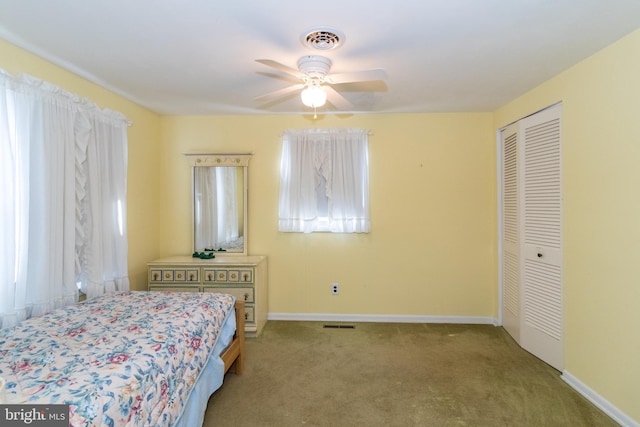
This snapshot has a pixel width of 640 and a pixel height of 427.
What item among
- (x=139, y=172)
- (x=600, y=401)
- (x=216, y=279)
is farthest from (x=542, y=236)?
(x=139, y=172)

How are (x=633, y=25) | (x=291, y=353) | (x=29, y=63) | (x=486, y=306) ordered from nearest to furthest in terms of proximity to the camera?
(x=633, y=25)
(x=29, y=63)
(x=291, y=353)
(x=486, y=306)

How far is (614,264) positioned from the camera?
2.00 meters

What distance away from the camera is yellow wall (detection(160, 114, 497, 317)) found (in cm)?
352

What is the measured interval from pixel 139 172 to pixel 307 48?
2.38 metres

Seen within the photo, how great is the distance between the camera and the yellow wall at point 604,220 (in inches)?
74.0

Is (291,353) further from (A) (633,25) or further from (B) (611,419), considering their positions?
(A) (633,25)

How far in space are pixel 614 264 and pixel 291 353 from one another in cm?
256

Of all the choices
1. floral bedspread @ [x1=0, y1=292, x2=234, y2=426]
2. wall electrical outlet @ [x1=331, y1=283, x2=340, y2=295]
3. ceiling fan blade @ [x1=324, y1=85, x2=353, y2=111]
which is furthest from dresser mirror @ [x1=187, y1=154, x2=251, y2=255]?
ceiling fan blade @ [x1=324, y1=85, x2=353, y2=111]

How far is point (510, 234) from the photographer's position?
10.4 feet

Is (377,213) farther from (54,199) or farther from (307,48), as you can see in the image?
(54,199)

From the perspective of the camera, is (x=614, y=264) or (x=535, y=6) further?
(x=614, y=264)

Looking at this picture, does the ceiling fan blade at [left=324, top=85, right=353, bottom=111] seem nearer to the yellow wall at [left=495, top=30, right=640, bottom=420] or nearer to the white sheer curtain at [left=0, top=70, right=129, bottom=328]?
the yellow wall at [left=495, top=30, right=640, bottom=420]

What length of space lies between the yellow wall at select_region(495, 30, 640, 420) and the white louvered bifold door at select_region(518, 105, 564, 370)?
95 millimetres

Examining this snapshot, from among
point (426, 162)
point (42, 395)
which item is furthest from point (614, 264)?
point (42, 395)
